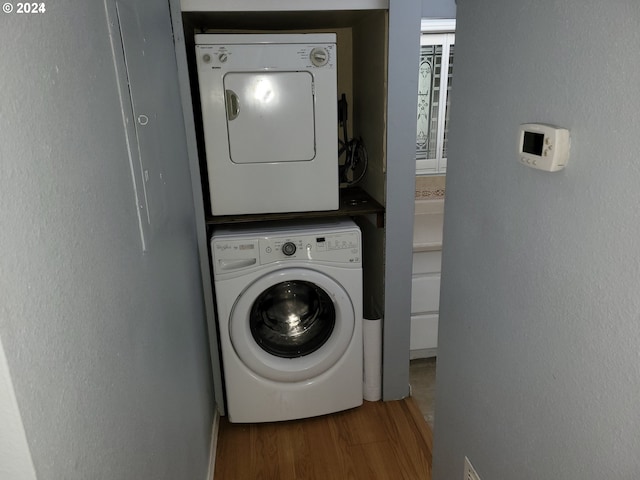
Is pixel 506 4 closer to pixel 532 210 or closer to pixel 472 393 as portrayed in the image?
pixel 532 210

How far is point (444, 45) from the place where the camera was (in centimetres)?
264

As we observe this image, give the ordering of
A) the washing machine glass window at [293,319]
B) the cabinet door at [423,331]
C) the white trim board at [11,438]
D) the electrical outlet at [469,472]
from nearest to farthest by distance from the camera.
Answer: the white trim board at [11,438]
the electrical outlet at [469,472]
the washing machine glass window at [293,319]
the cabinet door at [423,331]

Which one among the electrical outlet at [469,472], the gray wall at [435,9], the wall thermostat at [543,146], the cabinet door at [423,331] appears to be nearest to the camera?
the wall thermostat at [543,146]

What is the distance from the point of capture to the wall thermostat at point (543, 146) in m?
0.84

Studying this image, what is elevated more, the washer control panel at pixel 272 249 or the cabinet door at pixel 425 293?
the washer control panel at pixel 272 249

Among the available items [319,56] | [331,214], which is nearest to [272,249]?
[331,214]

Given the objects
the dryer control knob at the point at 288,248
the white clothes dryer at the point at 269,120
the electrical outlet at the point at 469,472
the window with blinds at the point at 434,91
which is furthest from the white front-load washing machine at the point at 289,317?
the window with blinds at the point at 434,91

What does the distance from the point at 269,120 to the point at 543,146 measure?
1.29 m

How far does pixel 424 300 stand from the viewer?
2.62 metres

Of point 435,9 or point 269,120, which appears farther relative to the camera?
point 435,9

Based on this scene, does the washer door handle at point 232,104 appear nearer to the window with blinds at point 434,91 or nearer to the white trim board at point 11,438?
the window with blinds at point 434,91

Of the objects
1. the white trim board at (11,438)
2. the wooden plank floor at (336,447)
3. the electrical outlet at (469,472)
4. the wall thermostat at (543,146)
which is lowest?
the wooden plank floor at (336,447)

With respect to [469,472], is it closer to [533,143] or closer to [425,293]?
[533,143]

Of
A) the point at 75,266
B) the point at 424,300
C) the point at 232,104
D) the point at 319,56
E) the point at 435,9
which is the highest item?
the point at 435,9
